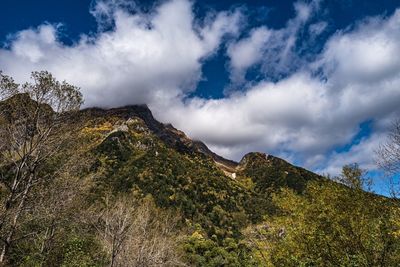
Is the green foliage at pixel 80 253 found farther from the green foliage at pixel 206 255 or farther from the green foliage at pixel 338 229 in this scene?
the green foliage at pixel 206 255

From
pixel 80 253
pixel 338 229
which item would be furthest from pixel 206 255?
pixel 338 229

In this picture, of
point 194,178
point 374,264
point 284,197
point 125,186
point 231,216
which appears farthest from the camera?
point 194,178

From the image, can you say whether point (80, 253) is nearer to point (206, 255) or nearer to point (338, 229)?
point (338, 229)

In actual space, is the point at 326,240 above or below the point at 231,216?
below

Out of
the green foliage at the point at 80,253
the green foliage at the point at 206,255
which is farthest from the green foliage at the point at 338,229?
the green foliage at the point at 206,255

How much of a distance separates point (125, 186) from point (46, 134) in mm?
113019

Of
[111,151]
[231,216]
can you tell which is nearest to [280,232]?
[231,216]

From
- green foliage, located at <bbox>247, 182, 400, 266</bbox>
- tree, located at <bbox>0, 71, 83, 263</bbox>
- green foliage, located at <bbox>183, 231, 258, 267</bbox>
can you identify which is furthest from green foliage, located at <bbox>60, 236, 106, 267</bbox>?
green foliage, located at <bbox>183, 231, 258, 267</bbox>

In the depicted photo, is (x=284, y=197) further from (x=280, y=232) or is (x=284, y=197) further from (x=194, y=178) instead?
(x=194, y=178)

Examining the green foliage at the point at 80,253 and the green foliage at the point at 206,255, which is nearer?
the green foliage at the point at 80,253

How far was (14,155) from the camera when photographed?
21.3 metres

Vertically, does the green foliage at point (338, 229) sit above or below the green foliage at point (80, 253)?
above

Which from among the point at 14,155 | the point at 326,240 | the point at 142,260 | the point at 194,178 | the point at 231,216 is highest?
the point at 194,178

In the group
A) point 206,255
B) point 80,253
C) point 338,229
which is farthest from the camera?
point 206,255
